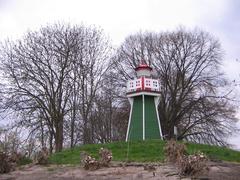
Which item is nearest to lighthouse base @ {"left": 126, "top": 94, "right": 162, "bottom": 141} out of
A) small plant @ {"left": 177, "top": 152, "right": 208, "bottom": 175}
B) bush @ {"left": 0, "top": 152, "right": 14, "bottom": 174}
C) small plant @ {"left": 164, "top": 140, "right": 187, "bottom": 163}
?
small plant @ {"left": 164, "top": 140, "right": 187, "bottom": 163}

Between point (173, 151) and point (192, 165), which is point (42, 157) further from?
point (192, 165)

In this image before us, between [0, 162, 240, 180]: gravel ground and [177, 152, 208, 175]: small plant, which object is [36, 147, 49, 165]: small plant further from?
[177, 152, 208, 175]: small plant

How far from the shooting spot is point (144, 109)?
2619 centimetres

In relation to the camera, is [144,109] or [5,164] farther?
[144,109]

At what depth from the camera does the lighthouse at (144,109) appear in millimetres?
26062

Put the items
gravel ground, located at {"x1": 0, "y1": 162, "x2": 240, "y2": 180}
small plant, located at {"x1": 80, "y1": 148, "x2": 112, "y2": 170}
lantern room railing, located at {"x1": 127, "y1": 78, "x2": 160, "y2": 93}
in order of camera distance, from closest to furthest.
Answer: gravel ground, located at {"x1": 0, "y1": 162, "x2": 240, "y2": 180}
small plant, located at {"x1": 80, "y1": 148, "x2": 112, "y2": 170}
lantern room railing, located at {"x1": 127, "y1": 78, "x2": 160, "y2": 93}

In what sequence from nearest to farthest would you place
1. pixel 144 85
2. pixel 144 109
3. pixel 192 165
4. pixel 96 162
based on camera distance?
pixel 192 165
pixel 96 162
pixel 144 85
pixel 144 109

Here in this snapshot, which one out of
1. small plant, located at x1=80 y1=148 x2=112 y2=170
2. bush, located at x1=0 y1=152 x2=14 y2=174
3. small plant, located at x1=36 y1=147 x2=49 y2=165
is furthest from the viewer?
small plant, located at x1=36 y1=147 x2=49 y2=165

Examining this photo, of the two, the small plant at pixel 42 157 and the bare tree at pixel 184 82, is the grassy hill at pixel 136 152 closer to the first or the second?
the small plant at pixel 42 157

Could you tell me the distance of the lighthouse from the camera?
2606 cm

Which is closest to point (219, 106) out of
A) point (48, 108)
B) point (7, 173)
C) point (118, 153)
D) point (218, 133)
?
point (218, 133)

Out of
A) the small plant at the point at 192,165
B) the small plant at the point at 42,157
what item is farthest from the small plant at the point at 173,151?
the small plant at the point at 42,157

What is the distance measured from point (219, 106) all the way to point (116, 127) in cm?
896

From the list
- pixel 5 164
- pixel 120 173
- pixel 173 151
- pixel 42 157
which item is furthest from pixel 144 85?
pixel 120 173
